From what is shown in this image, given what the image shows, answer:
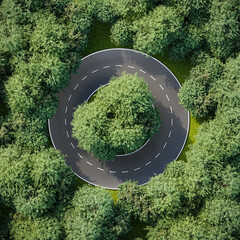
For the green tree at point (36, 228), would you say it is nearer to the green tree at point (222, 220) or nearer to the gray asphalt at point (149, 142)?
the gray asphalt at point (149, 142)

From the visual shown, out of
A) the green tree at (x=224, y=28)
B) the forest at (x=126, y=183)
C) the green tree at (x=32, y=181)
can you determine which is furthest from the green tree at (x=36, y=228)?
the green tree at (x=224, y=28)

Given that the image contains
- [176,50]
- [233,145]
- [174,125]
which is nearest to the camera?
[233,145]

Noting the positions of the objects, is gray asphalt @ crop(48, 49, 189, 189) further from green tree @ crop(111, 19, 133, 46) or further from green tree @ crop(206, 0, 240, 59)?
green tree @ crop(206, 0, 240, 59)

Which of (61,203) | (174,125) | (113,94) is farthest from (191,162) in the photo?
(61,203)

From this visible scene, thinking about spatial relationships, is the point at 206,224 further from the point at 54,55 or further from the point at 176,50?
the point at 54,55

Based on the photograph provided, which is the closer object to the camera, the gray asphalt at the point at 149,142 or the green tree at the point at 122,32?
the green tree at the point at 122,32

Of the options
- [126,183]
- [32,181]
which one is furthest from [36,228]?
[126,183]
